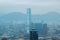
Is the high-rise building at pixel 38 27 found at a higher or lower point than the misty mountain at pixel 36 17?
lower

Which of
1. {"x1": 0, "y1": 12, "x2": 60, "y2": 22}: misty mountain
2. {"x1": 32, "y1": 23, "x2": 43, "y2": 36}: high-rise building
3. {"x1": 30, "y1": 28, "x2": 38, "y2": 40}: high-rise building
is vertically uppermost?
{"x1": 0, "y1": 12, "x2": 60, "y2": 22}: misty mountain

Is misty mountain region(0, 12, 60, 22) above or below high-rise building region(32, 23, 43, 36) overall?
above

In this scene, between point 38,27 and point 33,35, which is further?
point 38,27

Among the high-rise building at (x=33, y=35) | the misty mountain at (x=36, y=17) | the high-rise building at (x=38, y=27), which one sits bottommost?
the high-rise building at (x=33, y=35)

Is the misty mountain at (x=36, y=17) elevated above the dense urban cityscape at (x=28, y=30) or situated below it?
above

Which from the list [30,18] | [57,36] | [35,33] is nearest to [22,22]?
[30,18]

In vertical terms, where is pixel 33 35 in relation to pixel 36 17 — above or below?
below

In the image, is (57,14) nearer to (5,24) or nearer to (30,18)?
(30,18)

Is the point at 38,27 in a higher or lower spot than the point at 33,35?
higher

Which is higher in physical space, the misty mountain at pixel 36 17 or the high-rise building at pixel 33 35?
the misty mountain at pixel 36 17

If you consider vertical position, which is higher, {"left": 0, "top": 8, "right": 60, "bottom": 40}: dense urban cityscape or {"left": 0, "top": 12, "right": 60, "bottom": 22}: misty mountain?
{"left": 0, "top": 12, "right": 60, "bottom": 22}: misty mountain

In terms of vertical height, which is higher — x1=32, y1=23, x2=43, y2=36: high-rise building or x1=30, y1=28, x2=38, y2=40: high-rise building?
x1=32, y1=23, x2=43, y2=36: high-rise building
